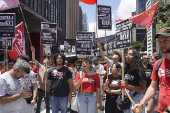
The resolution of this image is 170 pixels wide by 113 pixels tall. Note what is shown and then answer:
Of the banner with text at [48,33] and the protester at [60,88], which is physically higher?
the banner with text at [48,33]

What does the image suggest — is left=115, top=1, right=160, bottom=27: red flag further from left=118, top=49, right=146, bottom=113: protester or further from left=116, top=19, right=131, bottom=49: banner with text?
left=118, top=49, right=146, bottom=113: protester

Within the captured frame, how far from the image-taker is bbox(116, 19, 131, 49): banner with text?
144 inches

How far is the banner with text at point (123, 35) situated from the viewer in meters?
3.66

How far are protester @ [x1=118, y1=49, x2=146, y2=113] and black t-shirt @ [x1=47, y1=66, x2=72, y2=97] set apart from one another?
1690 millimetres

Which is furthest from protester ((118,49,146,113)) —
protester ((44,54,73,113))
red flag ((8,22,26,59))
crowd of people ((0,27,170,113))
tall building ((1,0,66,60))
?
tall building ((1,0,66,60))

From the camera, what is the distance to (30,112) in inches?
157

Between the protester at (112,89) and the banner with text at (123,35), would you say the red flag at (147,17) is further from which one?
the protester at (112,89)

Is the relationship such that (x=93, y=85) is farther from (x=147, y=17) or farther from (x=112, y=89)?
(x=147, y=17)

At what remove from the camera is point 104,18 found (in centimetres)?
534

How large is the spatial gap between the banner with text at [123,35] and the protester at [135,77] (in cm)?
28

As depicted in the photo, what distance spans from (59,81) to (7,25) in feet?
8.19

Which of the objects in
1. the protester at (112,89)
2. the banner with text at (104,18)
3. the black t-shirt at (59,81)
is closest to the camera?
the protester at (112,89)

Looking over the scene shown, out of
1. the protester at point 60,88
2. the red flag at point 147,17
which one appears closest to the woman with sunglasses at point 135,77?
the protester at point 60,88

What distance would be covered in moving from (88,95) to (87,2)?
2.98 meters
